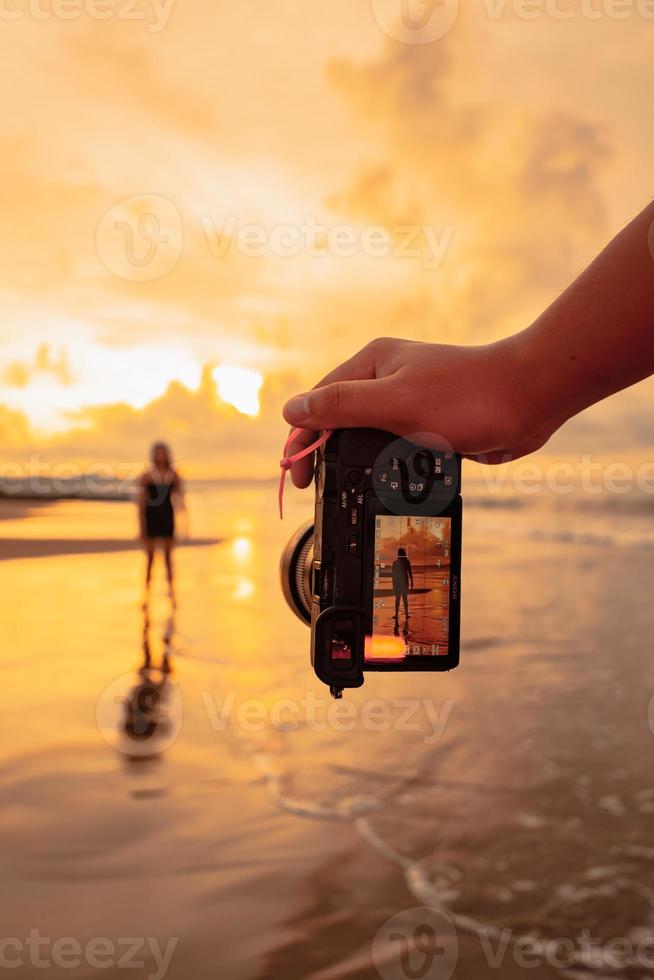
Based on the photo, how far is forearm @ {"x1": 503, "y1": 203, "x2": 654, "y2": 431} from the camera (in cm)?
119

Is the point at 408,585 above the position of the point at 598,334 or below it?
below

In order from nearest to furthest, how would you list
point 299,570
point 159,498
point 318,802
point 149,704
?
point 299,570, point 318,802, point 149,704, point 159,498

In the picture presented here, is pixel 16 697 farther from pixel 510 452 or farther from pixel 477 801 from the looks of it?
pixel 510 452

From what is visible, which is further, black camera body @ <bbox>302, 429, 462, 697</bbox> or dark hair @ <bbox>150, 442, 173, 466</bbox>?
dark hair @ <bbox>150, 442, 173, 466</bbox>

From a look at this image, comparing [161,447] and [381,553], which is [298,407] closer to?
[381,553]

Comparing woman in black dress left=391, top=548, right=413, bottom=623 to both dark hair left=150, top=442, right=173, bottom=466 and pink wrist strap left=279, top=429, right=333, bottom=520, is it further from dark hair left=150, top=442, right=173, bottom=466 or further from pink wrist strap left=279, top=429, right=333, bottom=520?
dark hair left=150, top=442, right=173, bottom=466

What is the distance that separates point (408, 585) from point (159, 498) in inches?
348

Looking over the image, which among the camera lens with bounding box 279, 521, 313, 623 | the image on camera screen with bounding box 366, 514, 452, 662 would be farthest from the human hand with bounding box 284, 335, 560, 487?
the camera lens with bounding box 279, 521, 313, 623

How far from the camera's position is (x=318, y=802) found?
3.86 m

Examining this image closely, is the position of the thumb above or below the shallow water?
above

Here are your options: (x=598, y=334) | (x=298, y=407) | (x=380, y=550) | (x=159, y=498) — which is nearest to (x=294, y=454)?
(x=298, y=407)

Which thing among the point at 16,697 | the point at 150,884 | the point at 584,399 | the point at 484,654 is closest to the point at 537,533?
the point at 484,654

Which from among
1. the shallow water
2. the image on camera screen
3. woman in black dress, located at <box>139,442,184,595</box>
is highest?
woman in black dress, located at <box>139,442,184,595</box>

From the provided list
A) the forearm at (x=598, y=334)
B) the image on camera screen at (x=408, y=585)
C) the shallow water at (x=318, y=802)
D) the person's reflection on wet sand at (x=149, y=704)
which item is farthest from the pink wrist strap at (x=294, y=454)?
the person's reflection on wet sand at (x=149, y=704)
